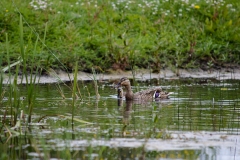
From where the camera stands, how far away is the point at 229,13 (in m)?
19.0

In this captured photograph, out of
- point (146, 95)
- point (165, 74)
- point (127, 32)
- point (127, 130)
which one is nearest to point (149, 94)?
point (146, 95)

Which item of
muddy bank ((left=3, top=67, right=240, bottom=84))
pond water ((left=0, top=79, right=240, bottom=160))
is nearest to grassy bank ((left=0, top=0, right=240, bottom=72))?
muddy bank ((left=3, top=67, right=240, bottom=84))

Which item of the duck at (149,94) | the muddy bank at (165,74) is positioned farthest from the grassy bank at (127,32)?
the duck at (149,94)

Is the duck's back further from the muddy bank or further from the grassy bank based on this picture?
the grassy bank

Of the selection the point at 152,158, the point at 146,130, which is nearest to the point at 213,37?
the point at 146,130

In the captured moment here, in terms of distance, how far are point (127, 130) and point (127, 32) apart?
29.5 ft

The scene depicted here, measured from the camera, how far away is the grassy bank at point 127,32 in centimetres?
1639

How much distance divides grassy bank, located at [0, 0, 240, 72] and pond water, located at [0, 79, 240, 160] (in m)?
3.29

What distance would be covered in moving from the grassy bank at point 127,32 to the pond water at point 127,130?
329 centimetres

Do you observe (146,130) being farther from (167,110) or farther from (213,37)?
(213,37)

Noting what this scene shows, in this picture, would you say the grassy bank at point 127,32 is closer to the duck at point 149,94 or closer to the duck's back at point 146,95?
the duck at point 149,94

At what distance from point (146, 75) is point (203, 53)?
1.70m

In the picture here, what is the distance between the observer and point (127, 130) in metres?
9.00

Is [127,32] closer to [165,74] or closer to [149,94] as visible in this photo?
[165,74]
